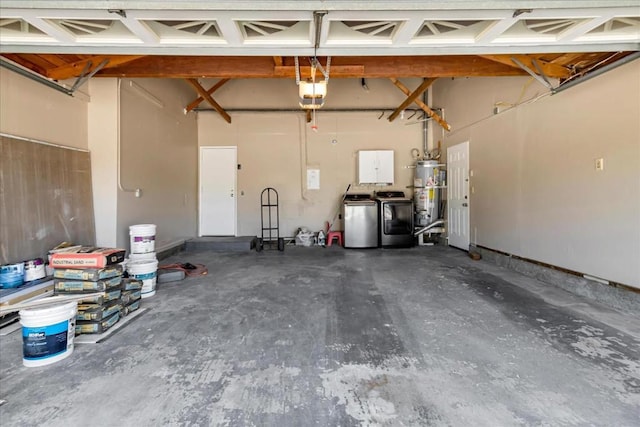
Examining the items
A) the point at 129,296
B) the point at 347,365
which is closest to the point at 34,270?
the point at 129,296

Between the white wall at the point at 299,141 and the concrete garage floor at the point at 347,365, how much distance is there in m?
3.83

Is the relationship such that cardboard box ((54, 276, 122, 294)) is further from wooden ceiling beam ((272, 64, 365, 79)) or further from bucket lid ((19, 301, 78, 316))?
wooden ceiling beam ((272, 64, 365, 79))

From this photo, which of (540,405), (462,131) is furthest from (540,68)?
(540,405)

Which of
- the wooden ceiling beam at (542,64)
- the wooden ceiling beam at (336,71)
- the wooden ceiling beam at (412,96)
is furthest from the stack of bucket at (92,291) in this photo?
the wooden ceiling beam at (412,96)

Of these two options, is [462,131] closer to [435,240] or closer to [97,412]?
[435,240]

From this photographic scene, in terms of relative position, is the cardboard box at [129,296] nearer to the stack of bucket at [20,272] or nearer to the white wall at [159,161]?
the stack of bucket at [20,272]

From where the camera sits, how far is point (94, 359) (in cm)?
194

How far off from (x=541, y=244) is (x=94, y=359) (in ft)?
15.4

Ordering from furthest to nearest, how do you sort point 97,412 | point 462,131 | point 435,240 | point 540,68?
point 435,240
point 462,131
point 540,68
point 97,412

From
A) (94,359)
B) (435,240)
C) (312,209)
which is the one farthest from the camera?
(312,209)

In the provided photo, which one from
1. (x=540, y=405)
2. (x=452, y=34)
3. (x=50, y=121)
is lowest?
(x=540, y=405)

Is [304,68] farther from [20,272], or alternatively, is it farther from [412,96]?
A: [20,272]

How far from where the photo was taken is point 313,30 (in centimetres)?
197

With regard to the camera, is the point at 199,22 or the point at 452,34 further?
the point at 452,34
